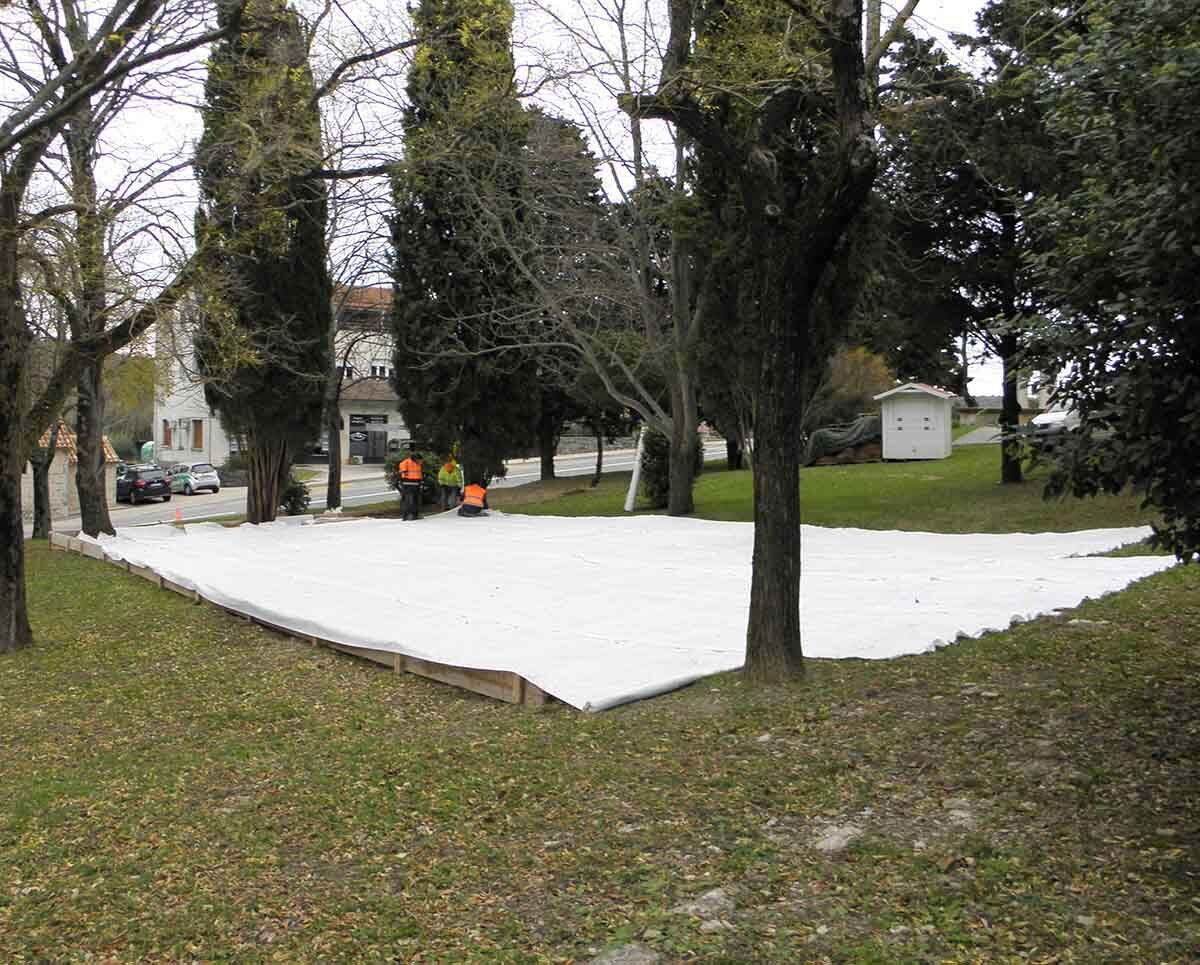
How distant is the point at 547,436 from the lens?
35719 mm

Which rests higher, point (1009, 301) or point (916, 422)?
point (1009, 301)

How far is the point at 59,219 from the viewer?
35.2ft

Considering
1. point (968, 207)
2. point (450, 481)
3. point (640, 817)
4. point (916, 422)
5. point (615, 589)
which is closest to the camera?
point (640, 817)

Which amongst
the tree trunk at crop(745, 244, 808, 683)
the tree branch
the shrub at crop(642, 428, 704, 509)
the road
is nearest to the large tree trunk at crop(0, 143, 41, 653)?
the tree trunk at crop(745, 244, 808, 683)

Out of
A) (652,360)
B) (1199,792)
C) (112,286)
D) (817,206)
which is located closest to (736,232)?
(652,360)

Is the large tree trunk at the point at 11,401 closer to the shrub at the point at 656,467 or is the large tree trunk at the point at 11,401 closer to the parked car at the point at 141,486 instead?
the shrub at the point at 656,467

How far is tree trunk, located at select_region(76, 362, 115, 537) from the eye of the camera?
19.5 metres

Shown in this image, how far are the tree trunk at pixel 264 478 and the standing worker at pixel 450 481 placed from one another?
3207 millimetres

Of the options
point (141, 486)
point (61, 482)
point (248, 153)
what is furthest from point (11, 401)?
point (141, 486)

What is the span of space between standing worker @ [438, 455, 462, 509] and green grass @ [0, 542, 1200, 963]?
14663mm

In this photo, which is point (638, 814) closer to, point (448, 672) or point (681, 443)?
point (448, 672)

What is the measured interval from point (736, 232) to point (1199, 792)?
524 inches

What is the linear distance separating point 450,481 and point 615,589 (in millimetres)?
12926

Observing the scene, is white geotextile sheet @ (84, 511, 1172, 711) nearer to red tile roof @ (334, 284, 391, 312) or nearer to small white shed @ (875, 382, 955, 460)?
red tile roof @ (334, 284, 391, 312)
